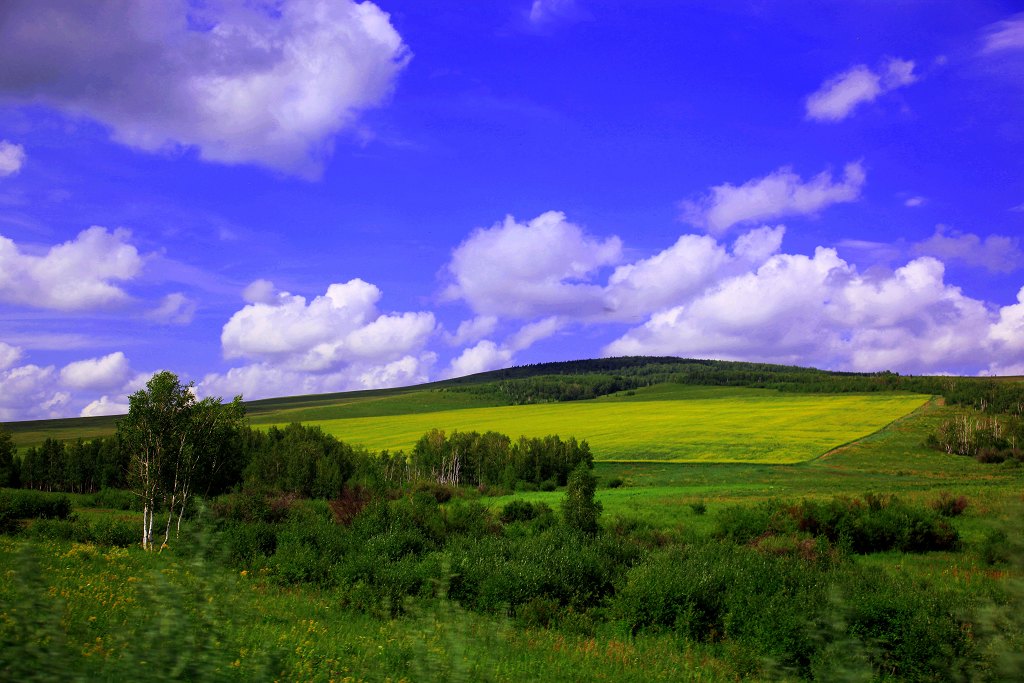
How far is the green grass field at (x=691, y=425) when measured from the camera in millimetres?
73812

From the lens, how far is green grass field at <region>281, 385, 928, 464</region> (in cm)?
7381

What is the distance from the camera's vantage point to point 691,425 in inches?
3595

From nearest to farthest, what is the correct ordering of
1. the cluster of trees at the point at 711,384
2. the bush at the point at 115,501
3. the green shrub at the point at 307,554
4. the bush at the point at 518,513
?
the green shrub at the point at 307,554 → the bush at the point at 518,513 → the bush at the point at 115,501 → the cluster of trees at the point at 711,384

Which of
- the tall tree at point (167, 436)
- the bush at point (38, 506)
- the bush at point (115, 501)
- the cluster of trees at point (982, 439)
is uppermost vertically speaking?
the tall tree at point (167, 436)

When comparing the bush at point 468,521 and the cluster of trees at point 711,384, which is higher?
the cluster of trees at point 711,384

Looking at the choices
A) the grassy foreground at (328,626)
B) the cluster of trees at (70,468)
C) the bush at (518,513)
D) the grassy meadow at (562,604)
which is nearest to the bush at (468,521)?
the grassy meadow at (562,604)

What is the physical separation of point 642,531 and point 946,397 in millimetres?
97202

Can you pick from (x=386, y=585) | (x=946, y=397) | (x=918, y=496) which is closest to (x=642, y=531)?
(x=386, y=585)

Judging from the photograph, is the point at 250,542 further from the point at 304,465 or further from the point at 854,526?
the point at 304,465

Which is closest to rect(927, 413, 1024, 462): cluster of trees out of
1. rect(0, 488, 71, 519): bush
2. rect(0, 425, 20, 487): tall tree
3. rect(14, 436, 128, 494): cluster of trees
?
rect(0, 488, 71, 519): bush

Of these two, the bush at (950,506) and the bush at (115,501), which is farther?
the bush at (115,501)

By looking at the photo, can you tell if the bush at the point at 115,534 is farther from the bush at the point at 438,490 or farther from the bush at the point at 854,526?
the bush at the point at 854,526

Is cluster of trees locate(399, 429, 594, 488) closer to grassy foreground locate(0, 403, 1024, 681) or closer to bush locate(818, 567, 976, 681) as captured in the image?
grassy foreground locate(0, 403, 1024, 681)

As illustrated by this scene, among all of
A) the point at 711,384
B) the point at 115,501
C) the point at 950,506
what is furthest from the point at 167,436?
Answer: the point at 711,384
